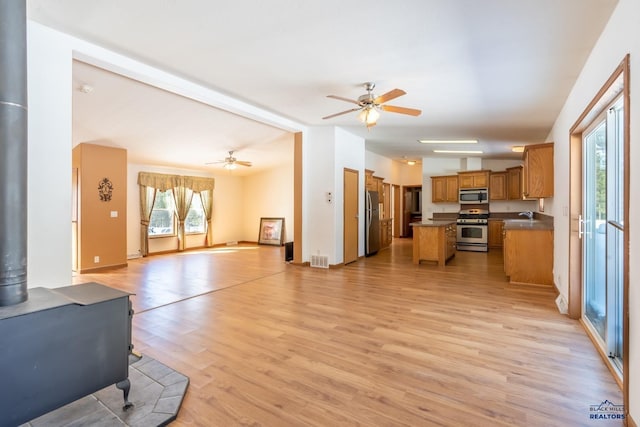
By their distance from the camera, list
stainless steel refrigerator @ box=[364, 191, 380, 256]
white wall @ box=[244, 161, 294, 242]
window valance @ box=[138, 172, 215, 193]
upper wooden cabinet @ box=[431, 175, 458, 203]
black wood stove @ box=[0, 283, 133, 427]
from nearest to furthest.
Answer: black wood stove @ box=[0, 283, 133, 427] < stainless steel refrigerator @ box=[364, 191, 380, 256] < window valance @ box=[138, 172, 215, 193] < upper wooden cabinet @ box=[431, 175, 458, 203] < white wall @ box=[244, 161, 294, 242]

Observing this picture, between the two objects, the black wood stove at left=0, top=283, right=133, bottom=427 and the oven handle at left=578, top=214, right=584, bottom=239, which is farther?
the oven handle at left=578, top=214, right=584, bottom=239

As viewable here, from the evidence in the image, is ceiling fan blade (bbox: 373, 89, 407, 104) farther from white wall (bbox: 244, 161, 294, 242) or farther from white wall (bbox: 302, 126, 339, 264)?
white wall (bbox: 244, 161, 294, 242)

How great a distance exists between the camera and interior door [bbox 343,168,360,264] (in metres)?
6.68

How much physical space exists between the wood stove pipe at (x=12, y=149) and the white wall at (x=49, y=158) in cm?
109

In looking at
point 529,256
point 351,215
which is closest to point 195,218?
point 351,215

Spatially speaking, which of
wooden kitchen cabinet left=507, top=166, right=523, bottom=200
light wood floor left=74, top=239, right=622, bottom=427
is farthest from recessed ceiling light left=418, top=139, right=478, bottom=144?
light wood floor left=74, top=239, right=622, bottom=427

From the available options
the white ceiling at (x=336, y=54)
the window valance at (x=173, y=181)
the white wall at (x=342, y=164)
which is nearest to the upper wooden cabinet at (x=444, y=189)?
the white wall at (x=342, y=164)

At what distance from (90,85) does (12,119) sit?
2.87m

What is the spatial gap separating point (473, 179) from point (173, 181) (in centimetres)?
865

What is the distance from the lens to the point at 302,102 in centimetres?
472

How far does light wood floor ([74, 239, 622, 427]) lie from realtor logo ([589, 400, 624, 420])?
0.13 feet

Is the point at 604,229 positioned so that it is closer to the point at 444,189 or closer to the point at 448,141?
the point at 448,141

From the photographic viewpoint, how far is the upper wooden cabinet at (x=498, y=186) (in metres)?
8.82

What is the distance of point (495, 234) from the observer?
8984 mm
